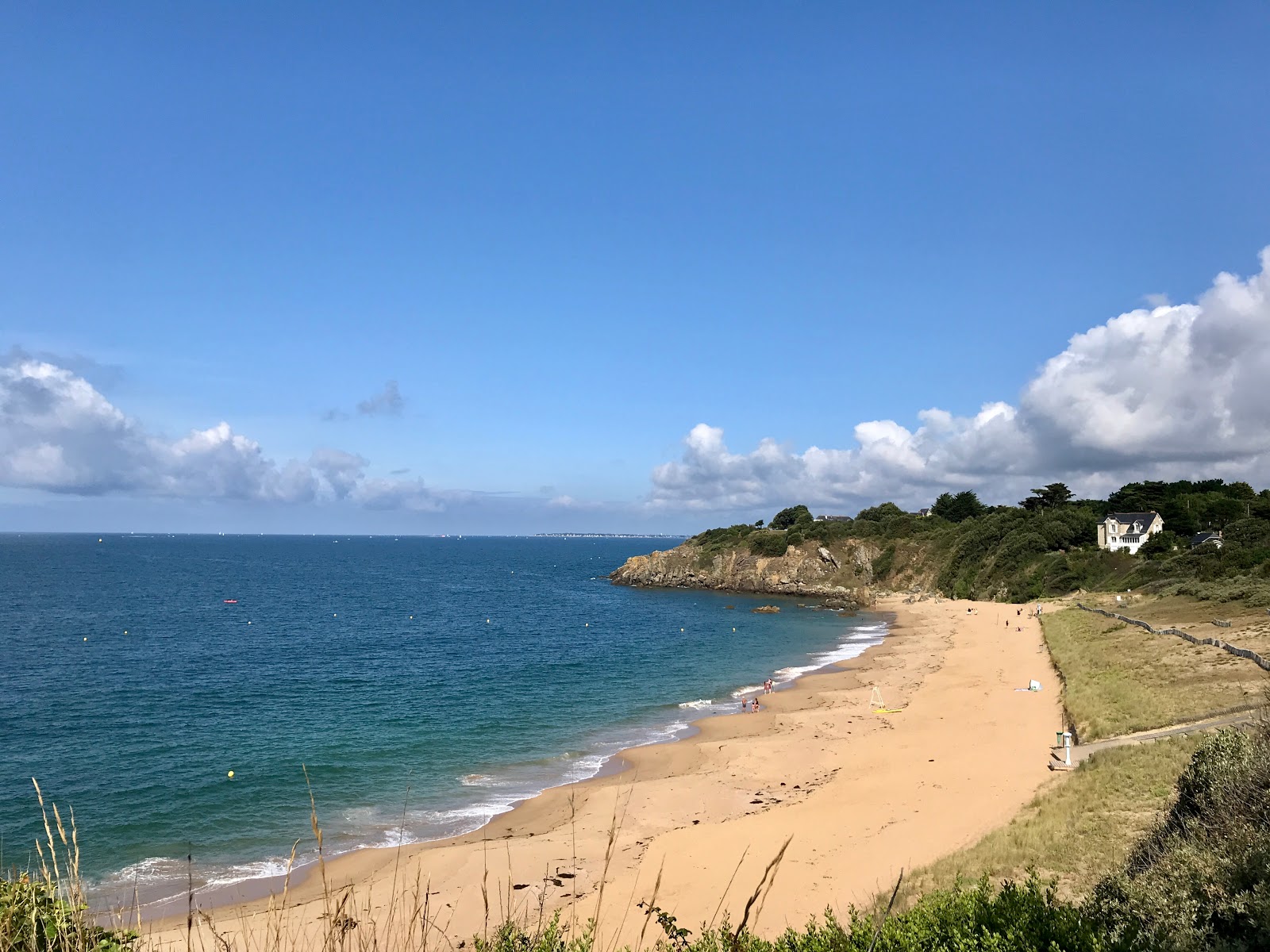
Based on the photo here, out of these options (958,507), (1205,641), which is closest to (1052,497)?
(958,507)

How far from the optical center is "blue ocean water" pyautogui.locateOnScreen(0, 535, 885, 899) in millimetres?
24156

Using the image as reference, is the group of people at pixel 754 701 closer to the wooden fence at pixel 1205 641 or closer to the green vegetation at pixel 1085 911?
the wooden fence at pixel 1205 641

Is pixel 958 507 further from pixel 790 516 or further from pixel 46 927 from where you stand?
pixel 46 927

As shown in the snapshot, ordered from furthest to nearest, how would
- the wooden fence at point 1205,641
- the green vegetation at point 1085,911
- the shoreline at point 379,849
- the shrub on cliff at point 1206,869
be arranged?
the wooden fence at point 1205,641 → the shoreline at point 379,849 → the shrub on cliff at point 1206,869 → the green vegetation at point 1085,911

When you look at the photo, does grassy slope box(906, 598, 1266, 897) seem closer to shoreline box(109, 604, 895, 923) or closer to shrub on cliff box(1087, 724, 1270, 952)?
shrub on cliff box(1087, 724, 1270, 952)

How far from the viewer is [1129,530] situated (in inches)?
3438

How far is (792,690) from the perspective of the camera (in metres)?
44.1

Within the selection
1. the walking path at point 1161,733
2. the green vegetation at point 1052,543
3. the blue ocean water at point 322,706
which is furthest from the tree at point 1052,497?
the walking path at point 1161,733

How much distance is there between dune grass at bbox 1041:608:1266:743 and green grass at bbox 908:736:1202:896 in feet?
16.0

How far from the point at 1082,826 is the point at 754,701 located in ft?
79.0

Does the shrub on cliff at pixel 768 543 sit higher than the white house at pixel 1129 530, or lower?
lower

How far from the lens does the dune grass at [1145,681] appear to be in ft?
81.9

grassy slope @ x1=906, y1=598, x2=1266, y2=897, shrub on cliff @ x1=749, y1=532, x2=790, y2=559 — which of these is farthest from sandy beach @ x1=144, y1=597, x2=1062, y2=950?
shrub on cliff @ x1=749, y1=532, x2=790, y2=559

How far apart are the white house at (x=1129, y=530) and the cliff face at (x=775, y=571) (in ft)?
91.7
